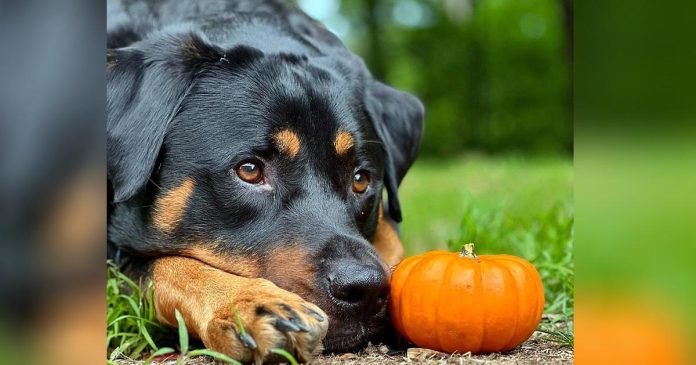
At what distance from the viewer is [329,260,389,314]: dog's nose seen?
2795 millimetres

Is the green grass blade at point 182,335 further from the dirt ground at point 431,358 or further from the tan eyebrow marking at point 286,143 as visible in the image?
the tan eyebrow marking at point 286,143

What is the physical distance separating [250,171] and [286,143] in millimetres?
176

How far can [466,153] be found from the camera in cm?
1836

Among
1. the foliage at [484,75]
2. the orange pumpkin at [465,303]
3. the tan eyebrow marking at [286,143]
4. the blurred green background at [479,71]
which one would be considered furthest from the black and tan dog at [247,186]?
the foliage at [484,75]

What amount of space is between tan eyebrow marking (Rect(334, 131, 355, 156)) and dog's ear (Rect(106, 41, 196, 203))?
2.12ft

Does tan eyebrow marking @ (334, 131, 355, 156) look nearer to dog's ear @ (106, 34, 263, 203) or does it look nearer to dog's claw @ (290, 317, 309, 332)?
dog's ear @ (106, 34, 263, 203)

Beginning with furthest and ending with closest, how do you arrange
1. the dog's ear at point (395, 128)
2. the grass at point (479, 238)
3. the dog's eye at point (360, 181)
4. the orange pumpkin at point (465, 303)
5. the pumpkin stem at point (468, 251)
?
the dog's ear at point (395, 128) → the dog's eye at point (360, 181) → the grass at point (479, 238) → the pumpkin stem at point (468, 251) → the orange pumpkin at point (465, 303)

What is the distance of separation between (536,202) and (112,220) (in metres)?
4.78

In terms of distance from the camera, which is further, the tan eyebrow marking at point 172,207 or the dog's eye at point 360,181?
the dog's eye at point 360,181

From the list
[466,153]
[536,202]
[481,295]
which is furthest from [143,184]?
[466,153]

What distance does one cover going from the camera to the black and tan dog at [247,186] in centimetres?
282

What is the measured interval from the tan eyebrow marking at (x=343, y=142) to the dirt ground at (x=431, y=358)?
777 mm

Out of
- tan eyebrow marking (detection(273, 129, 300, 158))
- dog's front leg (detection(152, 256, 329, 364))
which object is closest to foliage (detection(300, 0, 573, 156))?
tan eyebrow marking (detection(273, 129, 300, 158))
